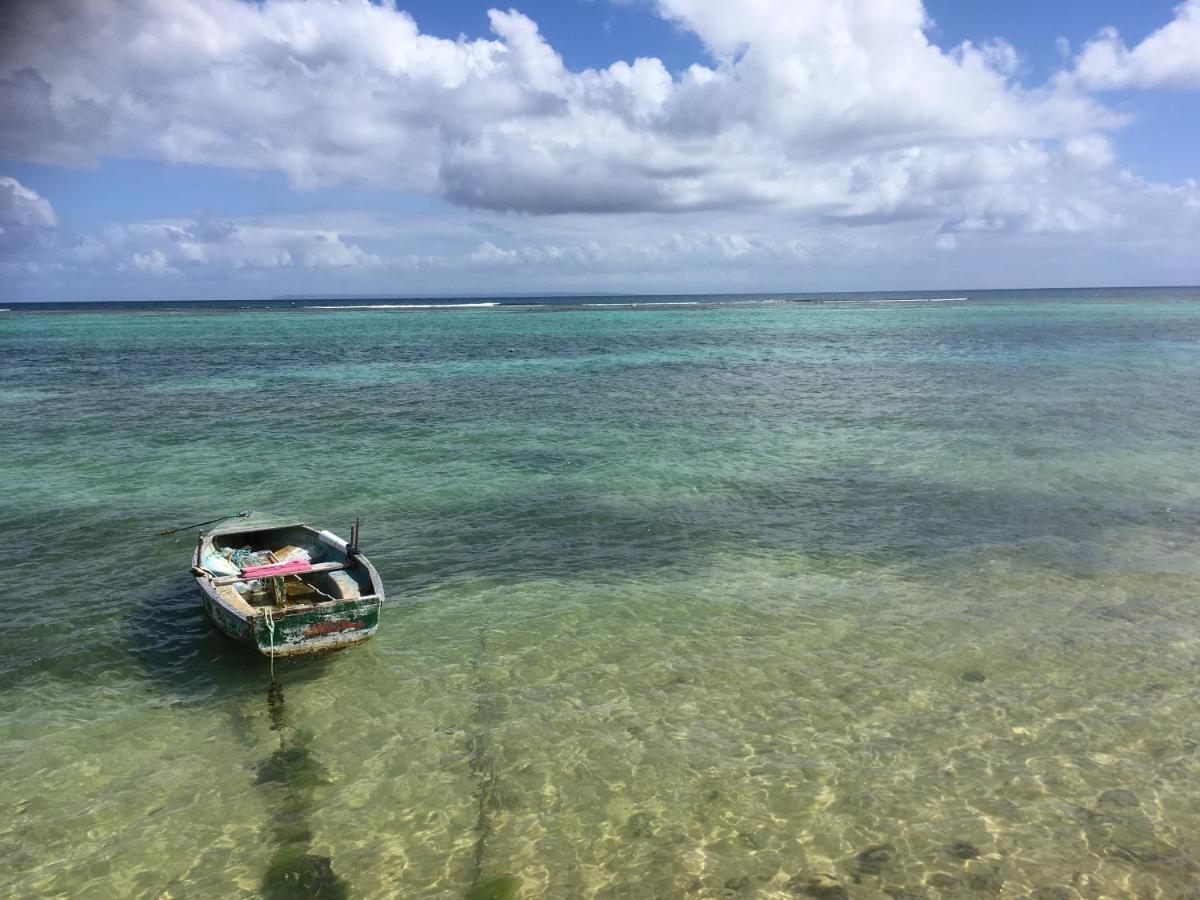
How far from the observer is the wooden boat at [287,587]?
11391 mm

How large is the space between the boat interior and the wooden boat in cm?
2

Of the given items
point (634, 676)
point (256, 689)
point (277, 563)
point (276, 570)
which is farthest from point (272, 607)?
point (634, 676)

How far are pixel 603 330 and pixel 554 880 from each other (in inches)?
3399

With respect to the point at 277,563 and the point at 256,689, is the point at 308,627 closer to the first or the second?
the point at 256,689

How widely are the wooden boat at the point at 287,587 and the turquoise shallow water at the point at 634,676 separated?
0.64 metres

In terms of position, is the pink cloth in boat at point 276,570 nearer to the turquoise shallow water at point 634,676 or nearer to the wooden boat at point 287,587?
the wooden boat at point 287,587

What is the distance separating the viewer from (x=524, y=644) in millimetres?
12219

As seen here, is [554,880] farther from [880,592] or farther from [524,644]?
[880,592]

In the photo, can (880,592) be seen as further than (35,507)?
No

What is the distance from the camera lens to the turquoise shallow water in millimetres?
7895

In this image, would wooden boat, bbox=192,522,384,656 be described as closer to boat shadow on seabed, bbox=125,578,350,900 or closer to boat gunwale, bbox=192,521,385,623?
boat gunwale, bbox=192,521,385,623

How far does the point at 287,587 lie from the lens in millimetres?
13789

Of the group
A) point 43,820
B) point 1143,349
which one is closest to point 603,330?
point 1143,349

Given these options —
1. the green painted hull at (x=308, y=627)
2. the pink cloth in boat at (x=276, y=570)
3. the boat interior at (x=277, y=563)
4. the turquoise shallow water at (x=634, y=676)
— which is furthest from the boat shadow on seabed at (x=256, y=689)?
the pink cloth in boat at (x=276, y=570)
